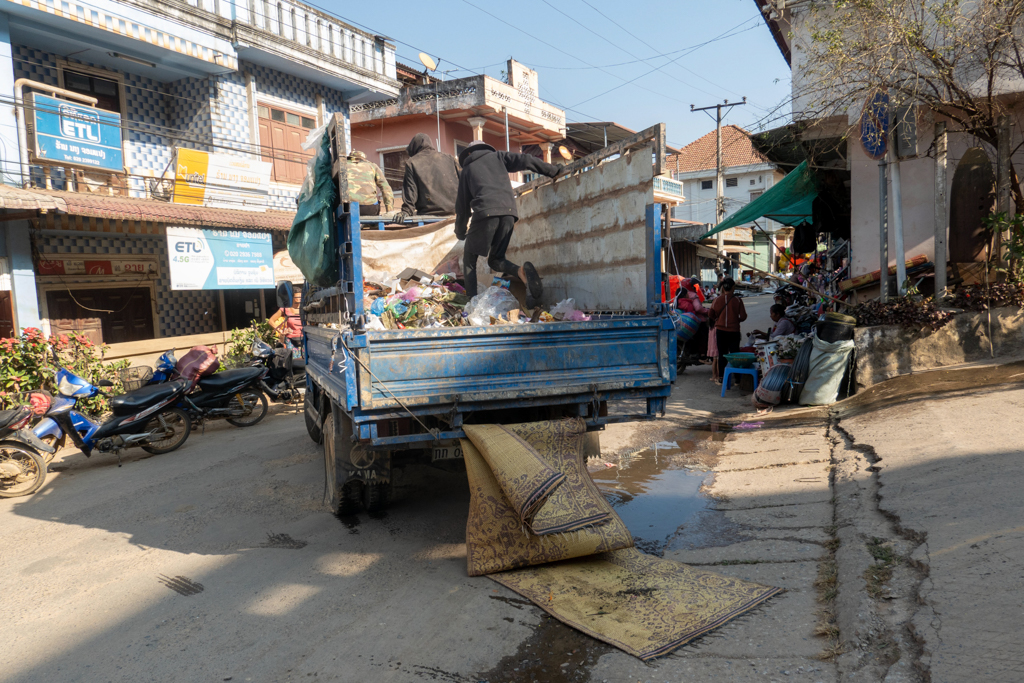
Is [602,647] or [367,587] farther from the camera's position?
[367,587]

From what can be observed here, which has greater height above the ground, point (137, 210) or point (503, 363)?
point (137, 210)

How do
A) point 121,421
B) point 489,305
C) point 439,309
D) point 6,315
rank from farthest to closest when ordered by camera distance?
point 6,315
point 121,421
point 489,305
point 439,309

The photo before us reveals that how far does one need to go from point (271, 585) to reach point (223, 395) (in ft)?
17.1

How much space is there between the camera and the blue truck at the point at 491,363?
362 centimetres

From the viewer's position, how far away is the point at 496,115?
1706cm

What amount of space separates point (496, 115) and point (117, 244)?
9.68 meters

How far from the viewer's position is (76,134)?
9219 mm

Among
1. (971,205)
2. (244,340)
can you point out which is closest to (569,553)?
(971,205)

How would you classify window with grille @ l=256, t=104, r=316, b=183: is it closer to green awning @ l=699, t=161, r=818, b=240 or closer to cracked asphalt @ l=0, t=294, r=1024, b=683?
green awning @ l=699, t=161, r=818, b=240

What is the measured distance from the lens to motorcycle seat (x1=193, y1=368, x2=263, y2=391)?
8.23 meters

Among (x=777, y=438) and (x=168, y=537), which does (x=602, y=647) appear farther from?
(x=777, y=438)

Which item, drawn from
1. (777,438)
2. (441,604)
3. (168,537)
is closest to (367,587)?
(441,604)

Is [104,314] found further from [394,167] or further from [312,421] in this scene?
[394,167]

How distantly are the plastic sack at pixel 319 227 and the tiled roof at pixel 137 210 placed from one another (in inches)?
204
